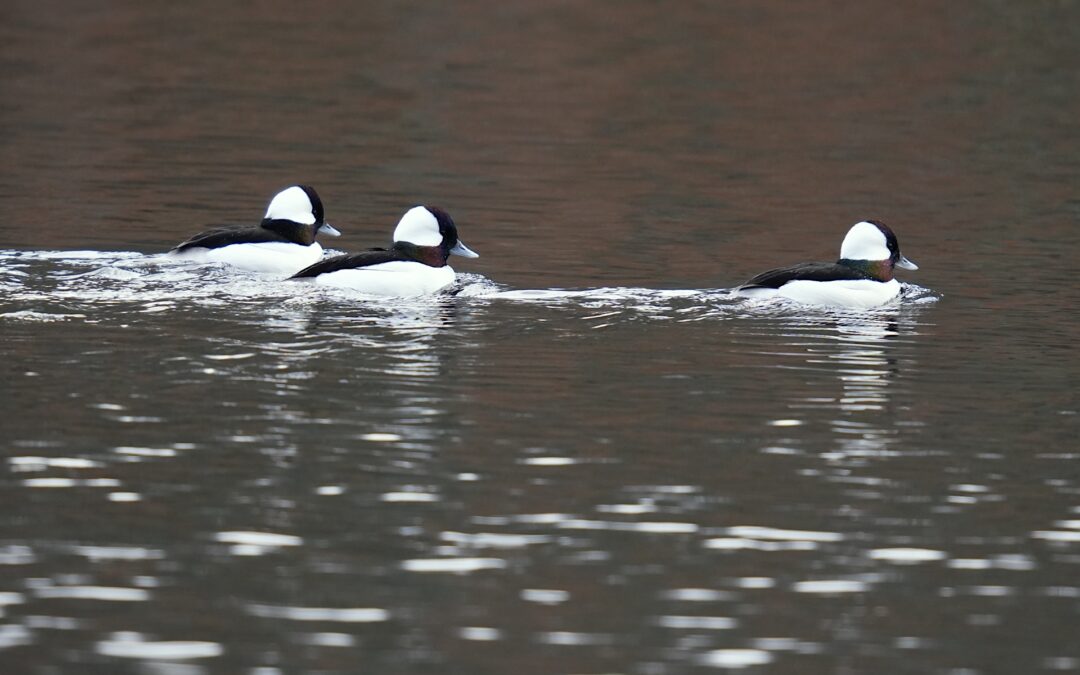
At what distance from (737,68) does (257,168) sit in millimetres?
13280

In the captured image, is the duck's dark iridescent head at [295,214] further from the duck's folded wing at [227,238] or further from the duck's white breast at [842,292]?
the duck's white breast at [842,292]

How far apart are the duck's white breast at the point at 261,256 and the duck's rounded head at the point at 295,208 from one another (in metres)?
0.45

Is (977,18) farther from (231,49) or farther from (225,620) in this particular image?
(225,620)

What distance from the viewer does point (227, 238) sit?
16.9 metres

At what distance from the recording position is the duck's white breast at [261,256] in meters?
16.9

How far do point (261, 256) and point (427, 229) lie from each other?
157cm

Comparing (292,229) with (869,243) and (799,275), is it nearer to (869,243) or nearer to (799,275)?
(799,275)

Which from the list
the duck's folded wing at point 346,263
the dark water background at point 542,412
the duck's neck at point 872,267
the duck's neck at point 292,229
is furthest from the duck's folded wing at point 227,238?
the duck's neck at point 872,267

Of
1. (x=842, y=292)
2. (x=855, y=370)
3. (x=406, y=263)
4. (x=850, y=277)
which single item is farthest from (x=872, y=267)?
(x=406, y=263)

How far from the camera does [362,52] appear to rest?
36.6 m

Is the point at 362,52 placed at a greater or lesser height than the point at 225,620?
greater

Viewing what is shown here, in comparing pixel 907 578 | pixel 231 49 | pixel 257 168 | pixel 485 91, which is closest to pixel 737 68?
pixel 485 91

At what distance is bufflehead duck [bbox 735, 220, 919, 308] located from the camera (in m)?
15.6

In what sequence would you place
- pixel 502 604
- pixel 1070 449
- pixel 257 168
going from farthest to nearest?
pixel 257 168 → pixel 1070 449 → pixel 502 604
